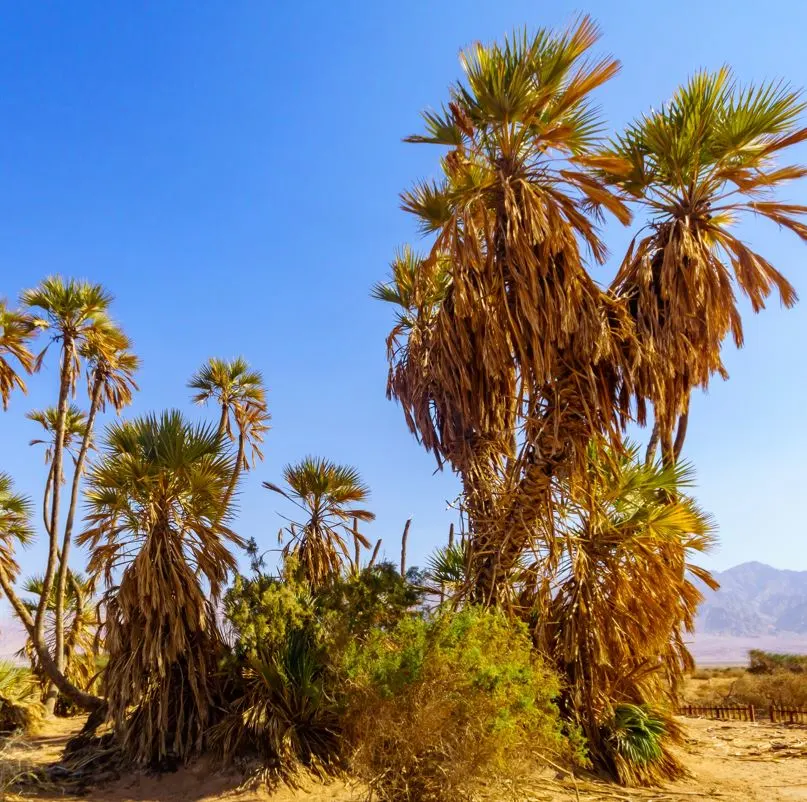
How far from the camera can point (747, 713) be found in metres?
17.2

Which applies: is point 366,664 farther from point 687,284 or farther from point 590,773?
point 687,284

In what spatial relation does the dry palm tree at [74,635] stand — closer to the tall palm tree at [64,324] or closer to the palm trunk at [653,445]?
the tall palm tree at [64,324]

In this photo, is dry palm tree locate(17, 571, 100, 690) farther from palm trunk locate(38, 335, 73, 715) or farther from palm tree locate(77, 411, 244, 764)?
palm tree locate(77, 411, 244, 764)

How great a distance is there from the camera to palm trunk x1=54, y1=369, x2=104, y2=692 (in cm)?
1678

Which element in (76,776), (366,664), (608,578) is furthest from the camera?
(608,578)

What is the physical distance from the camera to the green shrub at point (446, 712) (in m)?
7.14

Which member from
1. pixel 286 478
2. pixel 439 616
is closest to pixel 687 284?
pixel 439 616

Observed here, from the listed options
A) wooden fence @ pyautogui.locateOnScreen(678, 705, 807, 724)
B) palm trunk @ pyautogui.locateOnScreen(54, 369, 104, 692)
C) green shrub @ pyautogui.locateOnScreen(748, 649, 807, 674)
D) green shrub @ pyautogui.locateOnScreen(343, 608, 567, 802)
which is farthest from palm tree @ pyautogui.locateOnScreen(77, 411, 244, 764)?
green shrub @ pyautogui.locateOnScreen(748, 649, 807, 674)

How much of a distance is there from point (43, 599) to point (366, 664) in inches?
401

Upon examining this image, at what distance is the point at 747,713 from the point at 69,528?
Answer: 54.6ft

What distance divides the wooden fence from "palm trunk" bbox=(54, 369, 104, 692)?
1380cm

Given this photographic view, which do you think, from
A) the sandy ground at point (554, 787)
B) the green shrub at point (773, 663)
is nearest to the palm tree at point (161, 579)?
the sandy ground at point (554, 787)

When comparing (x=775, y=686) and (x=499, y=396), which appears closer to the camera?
(x=499, y=396)

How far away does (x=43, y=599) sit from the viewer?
1521 cm
